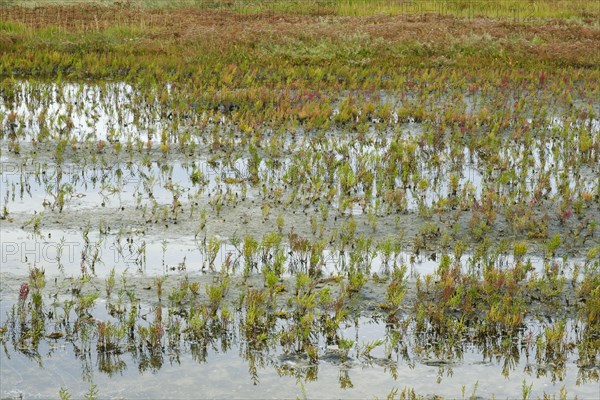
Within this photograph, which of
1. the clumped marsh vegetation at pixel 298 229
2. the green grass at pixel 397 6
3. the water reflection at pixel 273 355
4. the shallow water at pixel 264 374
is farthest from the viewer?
the green grass at pixel 397 6

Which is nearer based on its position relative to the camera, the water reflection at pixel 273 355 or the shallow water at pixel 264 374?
the shallow water at pixel 264 374

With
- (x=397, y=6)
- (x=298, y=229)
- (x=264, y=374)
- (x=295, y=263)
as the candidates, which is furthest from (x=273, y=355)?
(x=397, y=6)

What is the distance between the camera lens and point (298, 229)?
919cm

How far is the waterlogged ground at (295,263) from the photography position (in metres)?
6.11

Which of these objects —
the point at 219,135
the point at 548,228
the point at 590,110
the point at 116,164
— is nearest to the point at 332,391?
the point at 548,228

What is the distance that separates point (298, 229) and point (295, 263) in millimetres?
1031

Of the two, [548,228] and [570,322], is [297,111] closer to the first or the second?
[548,228]

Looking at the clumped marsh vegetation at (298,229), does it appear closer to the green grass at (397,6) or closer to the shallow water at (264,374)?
the shallow water at (264,374)

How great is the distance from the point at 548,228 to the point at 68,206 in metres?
5.13

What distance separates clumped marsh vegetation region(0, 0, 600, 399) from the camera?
6238 mm

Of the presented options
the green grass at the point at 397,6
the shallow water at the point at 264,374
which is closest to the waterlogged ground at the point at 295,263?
the shallow water at the point at 264,374

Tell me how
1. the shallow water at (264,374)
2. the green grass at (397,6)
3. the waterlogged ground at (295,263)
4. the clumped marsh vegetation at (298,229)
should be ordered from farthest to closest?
1. the green grass at (397,6)
2. the clumped marsh vegetation at (298,229)
3. the waterlogged ground at (295,263)
4. the shallow water at (264,374)

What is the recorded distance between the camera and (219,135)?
13.6 m

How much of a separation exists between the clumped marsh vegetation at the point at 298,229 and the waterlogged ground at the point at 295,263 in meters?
0.03
